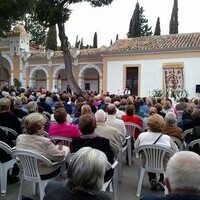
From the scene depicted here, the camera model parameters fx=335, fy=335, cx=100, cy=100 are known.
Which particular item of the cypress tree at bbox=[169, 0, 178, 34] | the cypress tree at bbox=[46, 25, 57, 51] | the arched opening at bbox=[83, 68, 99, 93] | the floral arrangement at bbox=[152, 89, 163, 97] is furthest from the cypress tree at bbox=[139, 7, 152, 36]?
the floral arrangement at bbox=[152, 89, 163, 97]

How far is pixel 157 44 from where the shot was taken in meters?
22.0

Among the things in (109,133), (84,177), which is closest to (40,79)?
(109,133)

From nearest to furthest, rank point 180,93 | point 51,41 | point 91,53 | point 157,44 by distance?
point 180,93 < point 157,44 < point 91,53 < point 51,41

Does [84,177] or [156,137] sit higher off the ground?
[84,177]

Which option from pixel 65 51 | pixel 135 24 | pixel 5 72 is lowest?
pixel 5 72

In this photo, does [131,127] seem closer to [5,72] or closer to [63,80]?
[63,80]

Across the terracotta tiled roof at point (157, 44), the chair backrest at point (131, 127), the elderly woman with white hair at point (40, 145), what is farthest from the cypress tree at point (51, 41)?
the elderly woman with white hair at point (40, 145)

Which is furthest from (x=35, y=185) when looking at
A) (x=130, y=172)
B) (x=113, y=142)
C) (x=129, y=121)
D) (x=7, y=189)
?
(x=129, y=121)

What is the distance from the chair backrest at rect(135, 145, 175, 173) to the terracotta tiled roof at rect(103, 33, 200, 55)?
16.6 m

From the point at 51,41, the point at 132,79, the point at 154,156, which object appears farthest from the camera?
the point at 51,41

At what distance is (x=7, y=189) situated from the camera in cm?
480

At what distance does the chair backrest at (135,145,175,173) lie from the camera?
4.44 metres

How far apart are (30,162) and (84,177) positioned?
1911 millimetres

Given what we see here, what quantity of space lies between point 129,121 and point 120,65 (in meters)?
16.0
